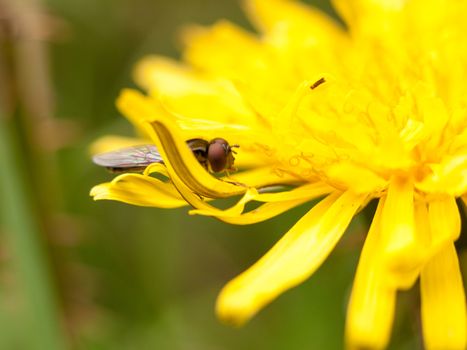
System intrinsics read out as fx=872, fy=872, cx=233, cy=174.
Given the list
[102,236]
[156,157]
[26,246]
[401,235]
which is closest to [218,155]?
[156,157]

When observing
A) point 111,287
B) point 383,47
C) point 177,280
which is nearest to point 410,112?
point 383,47

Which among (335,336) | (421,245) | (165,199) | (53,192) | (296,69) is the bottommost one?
(335,336)

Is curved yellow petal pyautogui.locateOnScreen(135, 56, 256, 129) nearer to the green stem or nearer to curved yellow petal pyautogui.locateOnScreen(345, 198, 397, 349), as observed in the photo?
the green stem

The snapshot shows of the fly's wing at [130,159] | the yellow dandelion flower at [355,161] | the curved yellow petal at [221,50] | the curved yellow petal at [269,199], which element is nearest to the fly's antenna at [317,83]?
the yellow dandelion flower at [355,161]

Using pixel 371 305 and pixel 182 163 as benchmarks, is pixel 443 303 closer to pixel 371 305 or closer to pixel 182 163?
pixel 371 305

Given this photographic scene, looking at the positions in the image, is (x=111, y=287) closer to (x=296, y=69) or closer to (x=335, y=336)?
(x=335, y=336)

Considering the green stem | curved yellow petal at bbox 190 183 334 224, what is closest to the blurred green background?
the green stem
